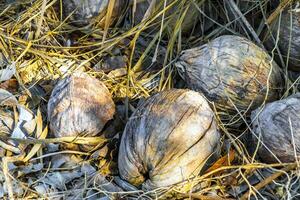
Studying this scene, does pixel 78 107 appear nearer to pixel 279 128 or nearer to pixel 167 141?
pixel 167 141

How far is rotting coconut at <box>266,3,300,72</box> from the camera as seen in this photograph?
2.15 meters

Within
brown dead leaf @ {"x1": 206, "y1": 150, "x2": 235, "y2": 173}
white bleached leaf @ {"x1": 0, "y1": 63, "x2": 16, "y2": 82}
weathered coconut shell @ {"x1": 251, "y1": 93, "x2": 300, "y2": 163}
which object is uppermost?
white bleached leaf @ {"x1": 0, "y1": 63, "x2": 16, "y2": 82}

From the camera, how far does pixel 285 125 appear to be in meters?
1.88

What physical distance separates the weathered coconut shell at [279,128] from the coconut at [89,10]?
838 millimetres

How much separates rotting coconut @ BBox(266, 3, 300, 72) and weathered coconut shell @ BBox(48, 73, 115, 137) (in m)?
0.72

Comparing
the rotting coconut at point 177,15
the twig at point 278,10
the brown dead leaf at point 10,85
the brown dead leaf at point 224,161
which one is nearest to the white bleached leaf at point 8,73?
the brown dead leaf at point 10,85

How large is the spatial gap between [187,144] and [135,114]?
0.77ft

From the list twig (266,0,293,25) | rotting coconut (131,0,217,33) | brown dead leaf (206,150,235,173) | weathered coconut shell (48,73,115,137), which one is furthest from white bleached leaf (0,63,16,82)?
twig (266,0,293,25)

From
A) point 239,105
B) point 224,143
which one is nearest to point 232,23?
point 239,105

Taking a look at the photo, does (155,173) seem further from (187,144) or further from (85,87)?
(85,87)

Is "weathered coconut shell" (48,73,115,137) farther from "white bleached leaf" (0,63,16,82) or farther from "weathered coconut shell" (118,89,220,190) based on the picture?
"white bleached leaf" (0,63,16,82)

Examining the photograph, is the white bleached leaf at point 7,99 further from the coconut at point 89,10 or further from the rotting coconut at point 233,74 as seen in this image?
the rotting coconut at point 233,74

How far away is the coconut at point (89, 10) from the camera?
2395 mm

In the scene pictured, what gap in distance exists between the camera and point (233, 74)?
2.05m
